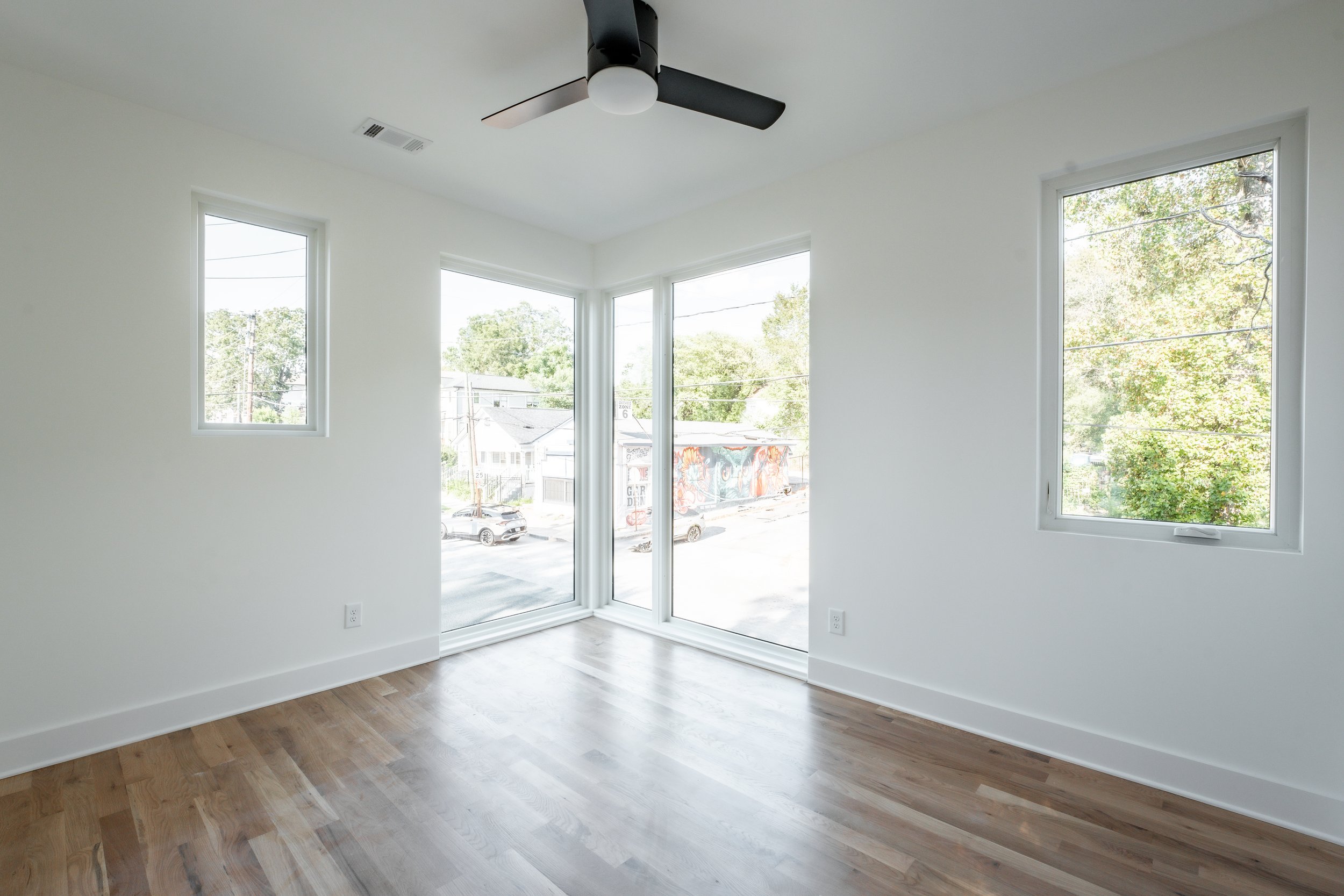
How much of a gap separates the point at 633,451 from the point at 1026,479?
249 centimetres

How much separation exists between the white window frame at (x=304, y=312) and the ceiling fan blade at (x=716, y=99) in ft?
6.79

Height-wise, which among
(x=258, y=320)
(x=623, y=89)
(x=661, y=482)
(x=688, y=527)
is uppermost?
(x=623, y=89)

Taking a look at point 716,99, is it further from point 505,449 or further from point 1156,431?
point 505,449

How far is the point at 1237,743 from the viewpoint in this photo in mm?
2121

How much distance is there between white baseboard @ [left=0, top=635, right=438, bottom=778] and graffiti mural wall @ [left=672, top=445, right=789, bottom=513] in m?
1.78

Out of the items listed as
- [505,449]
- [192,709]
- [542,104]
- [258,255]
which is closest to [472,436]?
[505,449]

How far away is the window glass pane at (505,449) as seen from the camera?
373 centimetres

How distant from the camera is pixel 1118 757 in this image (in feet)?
7.63

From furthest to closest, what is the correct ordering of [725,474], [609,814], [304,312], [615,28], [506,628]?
[506,628]
[725,474]
[304,312]
[609,814]
[615,28]

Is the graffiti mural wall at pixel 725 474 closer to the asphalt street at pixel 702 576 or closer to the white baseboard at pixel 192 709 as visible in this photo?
the asphalt street at pixel 702 576

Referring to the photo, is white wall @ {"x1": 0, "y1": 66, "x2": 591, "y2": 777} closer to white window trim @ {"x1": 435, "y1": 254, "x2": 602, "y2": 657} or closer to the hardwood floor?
the hardwood floor

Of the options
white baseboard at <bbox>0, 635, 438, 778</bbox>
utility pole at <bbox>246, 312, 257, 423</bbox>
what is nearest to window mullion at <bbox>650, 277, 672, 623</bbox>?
white baseboard at <bbox>0, 635, 438, 778</bbox>

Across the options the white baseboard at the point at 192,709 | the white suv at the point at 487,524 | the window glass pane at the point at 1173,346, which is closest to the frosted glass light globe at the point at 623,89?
the window glass pane at the point at 1173,346

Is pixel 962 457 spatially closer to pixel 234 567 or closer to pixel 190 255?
pixel 234 567
